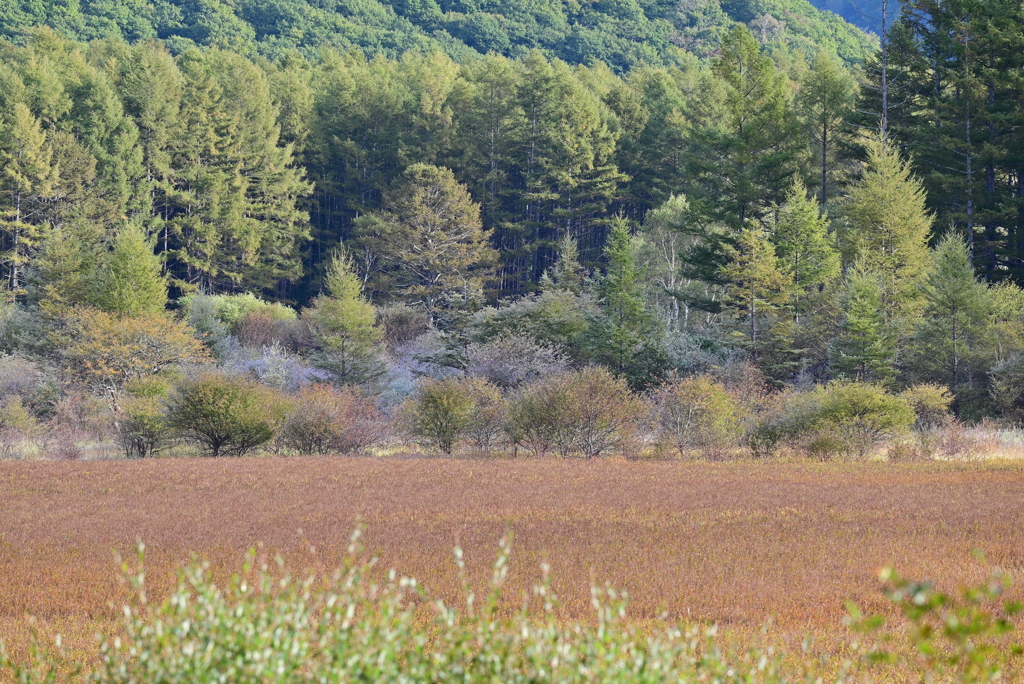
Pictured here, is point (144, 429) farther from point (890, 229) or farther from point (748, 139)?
point (748, 139)

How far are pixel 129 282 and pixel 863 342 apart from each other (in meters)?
26.8

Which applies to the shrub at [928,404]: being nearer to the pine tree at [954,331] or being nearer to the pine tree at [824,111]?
the pine tree at [954,331]

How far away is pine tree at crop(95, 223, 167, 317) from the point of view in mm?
39469

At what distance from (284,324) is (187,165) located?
19.6 meters

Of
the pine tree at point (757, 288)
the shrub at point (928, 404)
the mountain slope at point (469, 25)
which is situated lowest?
the shrub at point (928, 404)

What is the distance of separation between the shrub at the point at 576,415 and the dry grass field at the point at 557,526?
2726mm

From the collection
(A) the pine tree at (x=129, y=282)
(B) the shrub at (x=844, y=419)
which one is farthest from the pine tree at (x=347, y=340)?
(B) the shrub at (x=844, y=419)

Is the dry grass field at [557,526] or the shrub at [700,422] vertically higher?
the shrub at [700,422]

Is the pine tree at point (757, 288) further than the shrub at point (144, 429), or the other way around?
the pine tree at point (757, 288)

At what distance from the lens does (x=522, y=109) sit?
65.4 m

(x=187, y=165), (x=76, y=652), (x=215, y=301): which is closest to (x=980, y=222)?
(x=215, y=301)

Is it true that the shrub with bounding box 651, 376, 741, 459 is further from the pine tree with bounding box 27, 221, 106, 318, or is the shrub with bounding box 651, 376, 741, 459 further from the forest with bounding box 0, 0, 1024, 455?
the pine tree with bounding box 27, 221, 106, 318

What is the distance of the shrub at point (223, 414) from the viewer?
81.3 feet

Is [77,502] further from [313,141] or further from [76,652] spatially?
[313,141]
